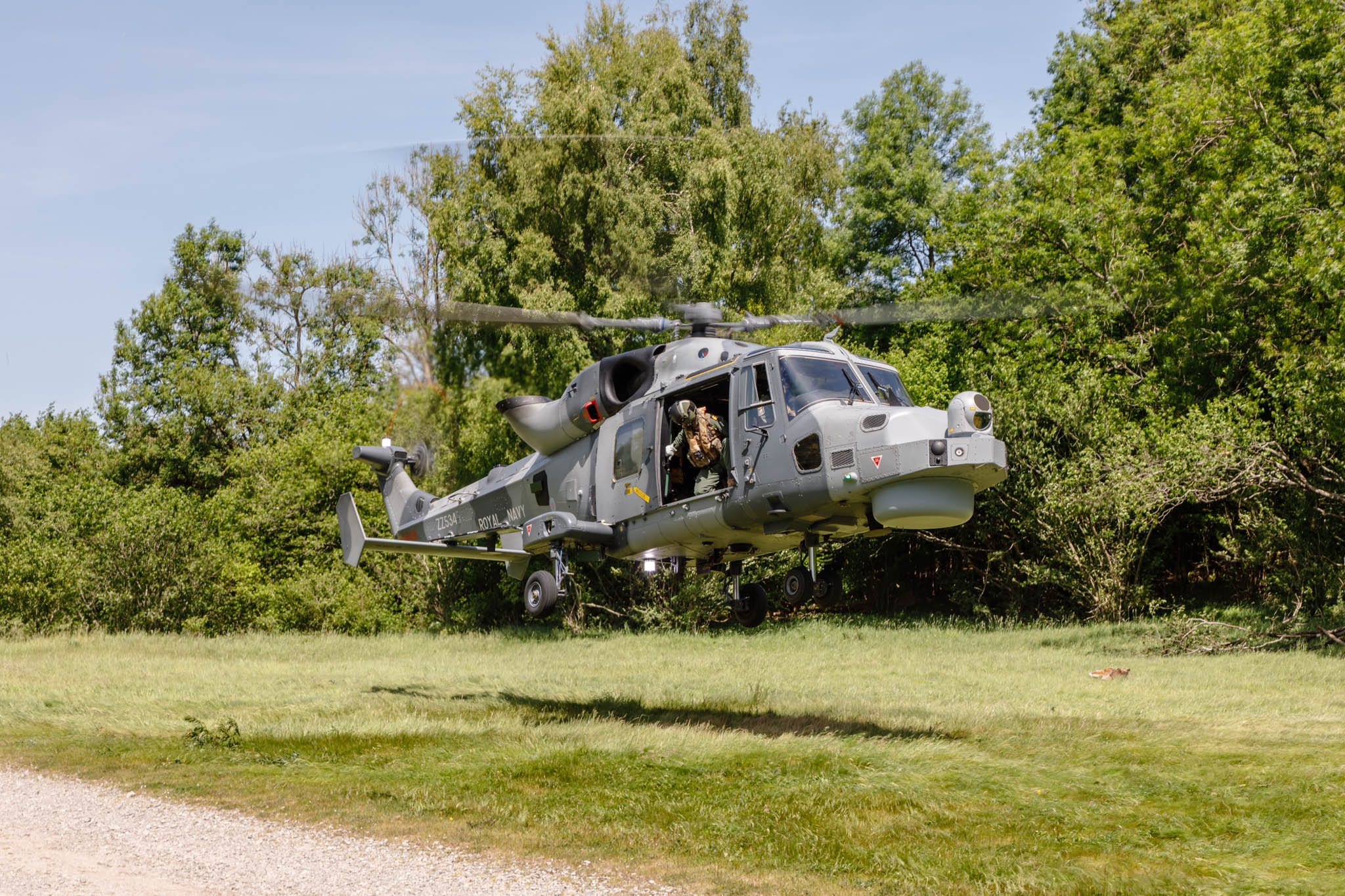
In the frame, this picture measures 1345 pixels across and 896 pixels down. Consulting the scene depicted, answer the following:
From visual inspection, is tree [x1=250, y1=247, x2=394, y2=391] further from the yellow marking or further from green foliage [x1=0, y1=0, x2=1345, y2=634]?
the yellow marking

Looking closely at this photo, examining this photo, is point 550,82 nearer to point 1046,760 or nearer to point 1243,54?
point 1243,54

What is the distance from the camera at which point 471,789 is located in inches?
415

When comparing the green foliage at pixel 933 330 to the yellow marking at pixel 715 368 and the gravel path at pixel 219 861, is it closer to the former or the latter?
the yellow marking at pixel 715 368

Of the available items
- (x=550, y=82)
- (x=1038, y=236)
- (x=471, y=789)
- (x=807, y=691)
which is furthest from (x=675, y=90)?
(x=471, y=789)

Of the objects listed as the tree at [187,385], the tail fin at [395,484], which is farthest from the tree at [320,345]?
the tail fin at [395,484]

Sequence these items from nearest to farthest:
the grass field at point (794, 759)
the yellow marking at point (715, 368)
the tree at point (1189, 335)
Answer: the grass field at point (794, 759) < the yellow marking at point (715, 368) < the tree at point (1189, 335)

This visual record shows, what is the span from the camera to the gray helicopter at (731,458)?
10844mm

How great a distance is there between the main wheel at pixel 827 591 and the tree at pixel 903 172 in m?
29.4

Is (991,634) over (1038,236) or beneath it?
beneath

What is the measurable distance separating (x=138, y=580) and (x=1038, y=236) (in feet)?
88.1

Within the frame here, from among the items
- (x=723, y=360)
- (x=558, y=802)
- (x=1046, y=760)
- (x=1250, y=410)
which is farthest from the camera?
(x=1250, y=410)

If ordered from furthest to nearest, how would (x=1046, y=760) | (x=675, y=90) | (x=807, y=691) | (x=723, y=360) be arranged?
(x=675, y=90) < (x=807, y=691) < (x=723, y=360) < (x=1046, y=760)

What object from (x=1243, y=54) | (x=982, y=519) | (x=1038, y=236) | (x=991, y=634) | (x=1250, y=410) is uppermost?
(x=1243, y=54)

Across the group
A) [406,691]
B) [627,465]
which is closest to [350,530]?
[406,691]
